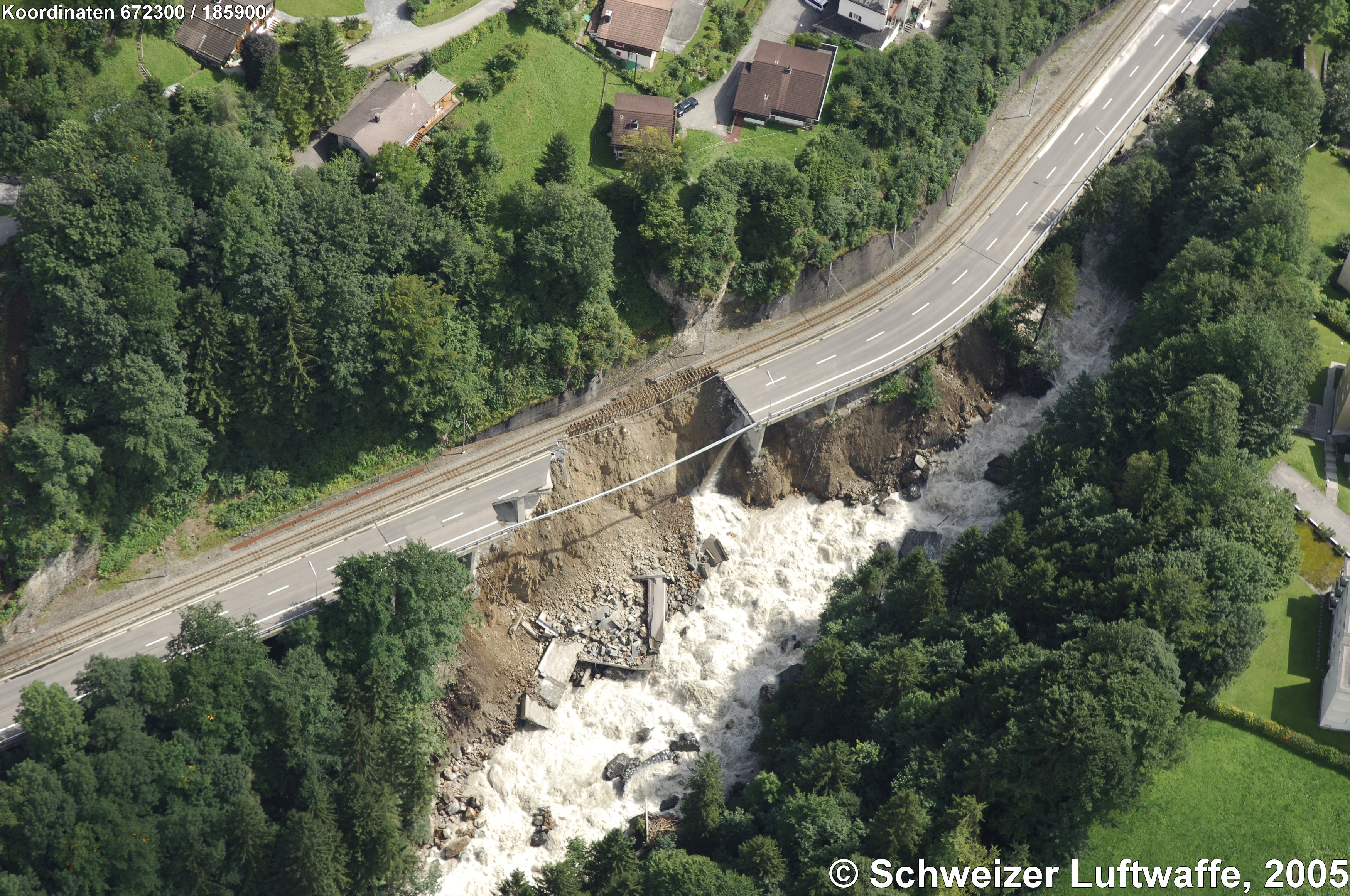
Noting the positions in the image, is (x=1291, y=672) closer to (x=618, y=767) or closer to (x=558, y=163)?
(x=618, y=767)

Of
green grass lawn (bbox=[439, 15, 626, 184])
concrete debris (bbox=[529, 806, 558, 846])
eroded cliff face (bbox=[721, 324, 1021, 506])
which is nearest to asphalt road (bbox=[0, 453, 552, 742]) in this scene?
eroded cliff face (bbox=[721, 324, 1021, 506])

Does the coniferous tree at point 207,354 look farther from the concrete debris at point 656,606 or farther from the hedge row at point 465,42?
the concrete debris at point 656,606

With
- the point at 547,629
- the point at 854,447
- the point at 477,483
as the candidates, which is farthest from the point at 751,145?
the point at 547,629

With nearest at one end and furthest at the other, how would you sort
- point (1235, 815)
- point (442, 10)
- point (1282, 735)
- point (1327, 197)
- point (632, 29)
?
1. point (1235, 815)
2. point (1282, 735)
3. point (442, 10)
4. point (632, 29)
5. point (1327, 197)

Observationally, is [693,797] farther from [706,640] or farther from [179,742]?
[179,742]

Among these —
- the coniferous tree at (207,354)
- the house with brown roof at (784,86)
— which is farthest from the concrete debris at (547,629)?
the house with brown roof at (784,86)

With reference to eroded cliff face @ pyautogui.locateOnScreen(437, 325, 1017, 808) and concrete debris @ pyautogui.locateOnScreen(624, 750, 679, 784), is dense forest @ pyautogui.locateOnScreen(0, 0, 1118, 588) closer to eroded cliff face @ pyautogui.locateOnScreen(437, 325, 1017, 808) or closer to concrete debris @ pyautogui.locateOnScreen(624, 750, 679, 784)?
eroded cliff face @ pyautogui.locateOnScreen(437, 325, 1017, 808)
